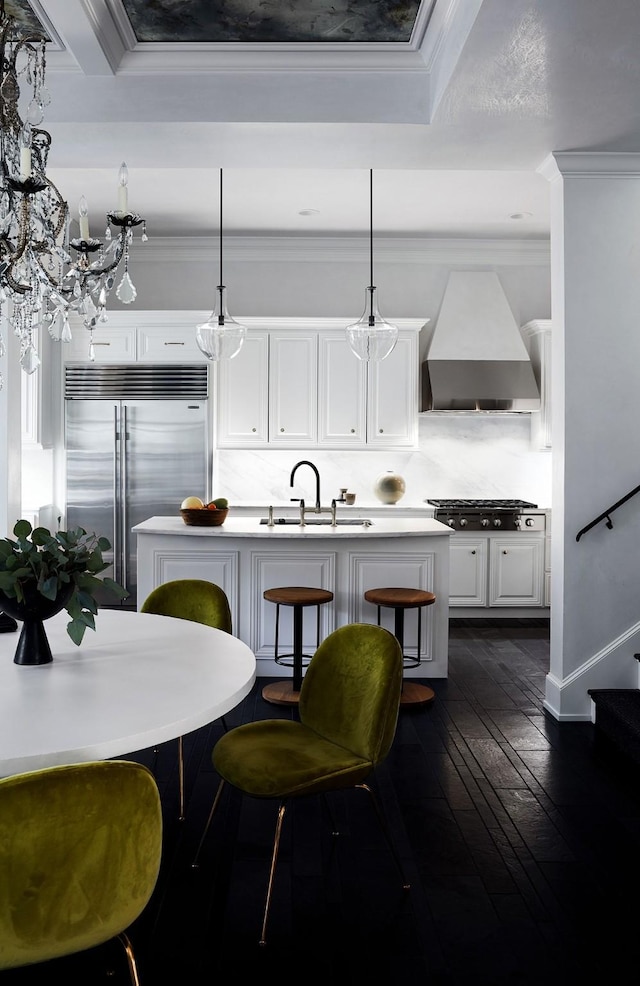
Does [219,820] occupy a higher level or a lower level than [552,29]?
lower

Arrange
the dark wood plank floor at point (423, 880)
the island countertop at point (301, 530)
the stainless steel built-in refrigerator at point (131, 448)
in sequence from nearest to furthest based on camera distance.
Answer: the dark wood plank floor at point (423, 880)
the island countertop at point (301, 530)
the stainless steel built-in refrigerator at point (131, 448)

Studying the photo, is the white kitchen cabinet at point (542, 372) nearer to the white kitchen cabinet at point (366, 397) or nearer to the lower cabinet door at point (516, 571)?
the lower cabinet door at point (516, 571)

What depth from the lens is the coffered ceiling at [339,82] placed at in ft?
10.1

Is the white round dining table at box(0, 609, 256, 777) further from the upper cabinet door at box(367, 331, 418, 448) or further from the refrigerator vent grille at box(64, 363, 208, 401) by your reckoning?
the upper cabinet door at box(367, 331, 418, 448)

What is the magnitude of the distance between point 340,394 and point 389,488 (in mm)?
877

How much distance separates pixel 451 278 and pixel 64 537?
211 inches

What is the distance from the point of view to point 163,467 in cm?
638

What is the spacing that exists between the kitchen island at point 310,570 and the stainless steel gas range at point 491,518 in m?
1.58

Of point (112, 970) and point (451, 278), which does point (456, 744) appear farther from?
point (451, 278)

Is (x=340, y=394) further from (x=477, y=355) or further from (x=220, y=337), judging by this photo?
(x=220, y=337)

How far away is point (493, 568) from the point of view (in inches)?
249

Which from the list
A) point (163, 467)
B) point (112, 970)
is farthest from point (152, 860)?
point (163, 467)

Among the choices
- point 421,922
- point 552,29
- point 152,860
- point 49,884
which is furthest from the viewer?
point 552,29

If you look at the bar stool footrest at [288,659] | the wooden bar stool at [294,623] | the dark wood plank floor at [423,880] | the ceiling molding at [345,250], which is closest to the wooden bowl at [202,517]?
the wooden bar stool at [294,623]
